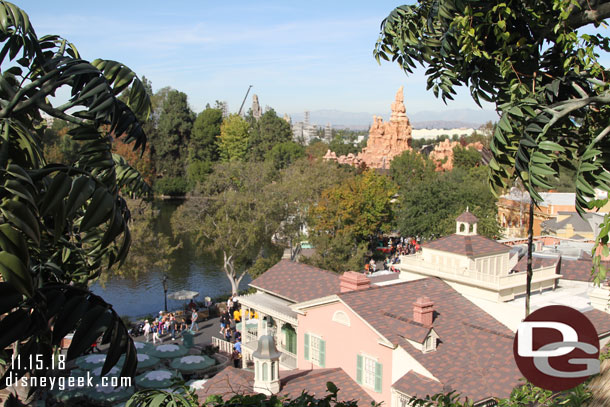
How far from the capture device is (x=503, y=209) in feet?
154

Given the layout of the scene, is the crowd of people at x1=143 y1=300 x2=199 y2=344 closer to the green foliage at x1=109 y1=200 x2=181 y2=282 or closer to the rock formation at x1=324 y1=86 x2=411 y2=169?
the green foliage at x1=109 y1=200 x2=181 y2=282

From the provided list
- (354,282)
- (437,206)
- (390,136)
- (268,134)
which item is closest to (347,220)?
(437,206)

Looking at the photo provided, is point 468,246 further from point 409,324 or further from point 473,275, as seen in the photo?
point 409,324

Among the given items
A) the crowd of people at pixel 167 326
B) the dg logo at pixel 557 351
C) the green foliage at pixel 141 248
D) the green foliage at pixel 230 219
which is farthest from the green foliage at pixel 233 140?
the dg logo at pixel 557 351

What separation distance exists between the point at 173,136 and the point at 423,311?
71.4 meters

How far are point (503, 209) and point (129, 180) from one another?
148 ft

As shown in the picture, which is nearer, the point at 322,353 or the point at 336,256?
the point at 322,353

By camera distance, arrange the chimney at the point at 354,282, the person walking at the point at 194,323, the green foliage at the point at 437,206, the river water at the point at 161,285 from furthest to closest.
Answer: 1. the green foliage at the point at 437,206
2. the river water at the point at 161,285
3. the person walking at the point at 194,323
4. the chimney at the point at 354,282

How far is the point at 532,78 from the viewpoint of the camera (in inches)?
226

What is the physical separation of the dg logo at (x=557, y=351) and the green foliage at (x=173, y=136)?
3120 inches

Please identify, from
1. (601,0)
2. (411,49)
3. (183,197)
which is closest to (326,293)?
(411,49)

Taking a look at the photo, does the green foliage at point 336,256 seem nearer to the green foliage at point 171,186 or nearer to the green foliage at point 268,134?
the green foliage at point 171,186

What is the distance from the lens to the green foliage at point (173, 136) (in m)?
81.1

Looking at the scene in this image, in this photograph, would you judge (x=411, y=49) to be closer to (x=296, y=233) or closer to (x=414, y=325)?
(x=414, y=325)
